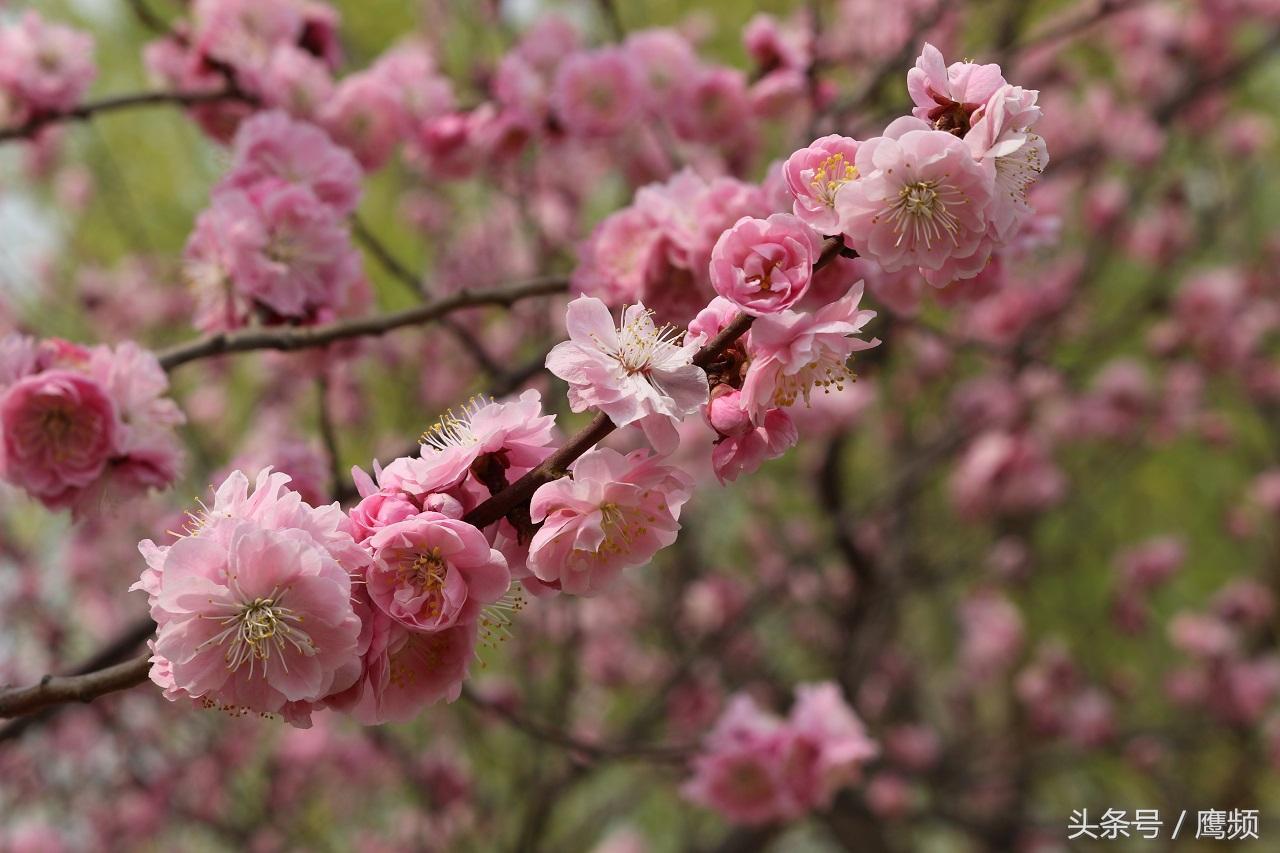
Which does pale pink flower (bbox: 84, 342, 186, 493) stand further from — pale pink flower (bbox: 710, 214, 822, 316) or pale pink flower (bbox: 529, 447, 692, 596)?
pale pink flower (bbox: 710, 214, 822, 316)

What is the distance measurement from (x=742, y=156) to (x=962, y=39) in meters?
2.29

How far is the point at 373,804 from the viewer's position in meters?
5.69

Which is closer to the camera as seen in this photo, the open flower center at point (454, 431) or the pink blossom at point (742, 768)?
the open flower center at point (454, 431)

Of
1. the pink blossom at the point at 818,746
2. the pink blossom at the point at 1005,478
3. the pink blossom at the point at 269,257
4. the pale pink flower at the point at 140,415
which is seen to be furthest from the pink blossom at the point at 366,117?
the pink blossom at the point at 1005,478

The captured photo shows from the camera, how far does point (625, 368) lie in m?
1.08

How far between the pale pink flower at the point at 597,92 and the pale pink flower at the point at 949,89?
151 cm

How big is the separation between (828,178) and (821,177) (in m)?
0.02

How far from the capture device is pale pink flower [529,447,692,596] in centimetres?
105

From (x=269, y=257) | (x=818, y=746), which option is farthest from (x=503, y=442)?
(x=818, y=746)

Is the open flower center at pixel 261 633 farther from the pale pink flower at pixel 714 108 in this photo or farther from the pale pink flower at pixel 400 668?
the pale pink flower at pixel 714 108

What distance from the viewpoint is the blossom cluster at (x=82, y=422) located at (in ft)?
5.03

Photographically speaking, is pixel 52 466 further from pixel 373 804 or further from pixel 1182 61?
pixel 1182 61

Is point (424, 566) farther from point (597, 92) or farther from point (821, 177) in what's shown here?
point (597, 92)

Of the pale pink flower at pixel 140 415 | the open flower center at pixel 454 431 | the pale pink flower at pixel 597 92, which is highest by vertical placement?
the pale pink flower at pixel 597 92
